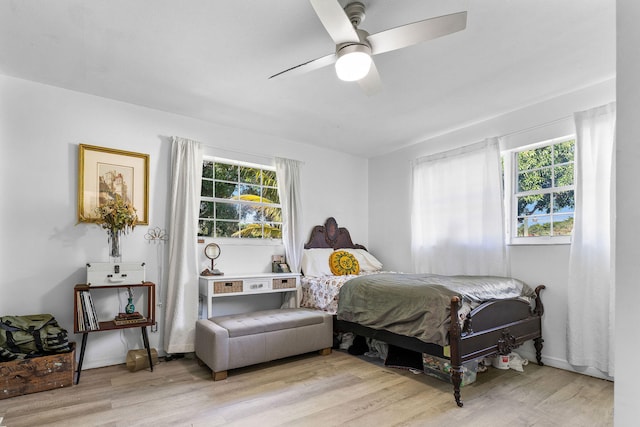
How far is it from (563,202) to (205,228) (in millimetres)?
3648

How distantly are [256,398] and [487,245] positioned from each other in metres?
2.69

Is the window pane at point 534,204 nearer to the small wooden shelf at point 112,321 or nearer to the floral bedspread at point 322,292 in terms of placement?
the floral bedspread at point 322,292

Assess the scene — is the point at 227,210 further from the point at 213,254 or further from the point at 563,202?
the point at 563,202

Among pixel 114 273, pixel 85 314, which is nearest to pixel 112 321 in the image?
pixel 85 314

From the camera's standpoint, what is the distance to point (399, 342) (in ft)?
9.69

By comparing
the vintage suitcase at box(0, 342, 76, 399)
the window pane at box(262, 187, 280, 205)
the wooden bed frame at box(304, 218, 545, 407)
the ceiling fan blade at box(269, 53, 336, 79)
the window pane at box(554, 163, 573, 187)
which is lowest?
the vintage suitcase at box(0, 342, 76, 399)

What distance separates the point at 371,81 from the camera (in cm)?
238

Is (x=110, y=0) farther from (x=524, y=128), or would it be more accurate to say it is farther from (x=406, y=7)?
(x=524, y=128)

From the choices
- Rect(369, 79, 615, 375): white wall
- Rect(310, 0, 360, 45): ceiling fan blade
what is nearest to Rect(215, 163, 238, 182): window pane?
Rect(369, 79, 615, 375): white wall

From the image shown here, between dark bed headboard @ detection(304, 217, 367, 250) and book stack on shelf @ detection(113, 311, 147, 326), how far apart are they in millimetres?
2116

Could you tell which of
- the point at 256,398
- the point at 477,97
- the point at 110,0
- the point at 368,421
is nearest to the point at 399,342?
the point at 368,421

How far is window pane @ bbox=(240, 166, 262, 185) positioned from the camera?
4.25 m

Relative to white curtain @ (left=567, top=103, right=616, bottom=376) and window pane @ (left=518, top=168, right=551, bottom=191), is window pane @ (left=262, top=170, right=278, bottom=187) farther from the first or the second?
white curtain @ (left=567, top=103, right=616, bottom=376)

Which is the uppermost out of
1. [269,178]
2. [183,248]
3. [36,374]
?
[269,178]
